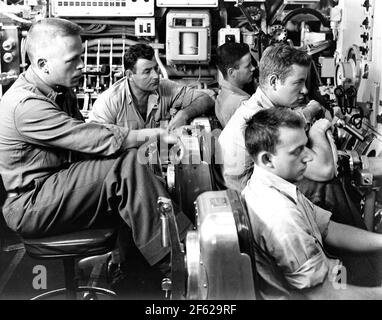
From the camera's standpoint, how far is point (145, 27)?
4.84m

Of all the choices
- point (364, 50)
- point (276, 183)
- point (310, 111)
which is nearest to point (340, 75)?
point (364, 50)

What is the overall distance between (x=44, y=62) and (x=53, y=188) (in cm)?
57

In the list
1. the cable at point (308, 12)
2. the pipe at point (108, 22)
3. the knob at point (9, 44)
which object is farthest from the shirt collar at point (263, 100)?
the pipe at point (108, 22)

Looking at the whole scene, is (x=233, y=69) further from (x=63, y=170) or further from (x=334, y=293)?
(x=334, y=293)

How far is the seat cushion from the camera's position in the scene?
7.41 ft

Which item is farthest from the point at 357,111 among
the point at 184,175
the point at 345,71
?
the point at 184,175

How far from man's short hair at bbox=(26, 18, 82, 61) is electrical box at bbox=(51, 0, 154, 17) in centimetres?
240

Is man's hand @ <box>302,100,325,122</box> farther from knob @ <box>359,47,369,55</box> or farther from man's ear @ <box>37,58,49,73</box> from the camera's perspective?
man's ear @ <box>37,58,49,73</box>

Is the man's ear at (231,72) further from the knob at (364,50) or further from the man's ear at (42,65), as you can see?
the man's ear at (42,65)

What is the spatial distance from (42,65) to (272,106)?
1080 mm

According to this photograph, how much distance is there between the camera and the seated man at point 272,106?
99.9 inches

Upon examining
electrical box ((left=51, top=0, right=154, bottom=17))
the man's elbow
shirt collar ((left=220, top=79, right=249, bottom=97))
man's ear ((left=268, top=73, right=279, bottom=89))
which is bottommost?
the man's elbow

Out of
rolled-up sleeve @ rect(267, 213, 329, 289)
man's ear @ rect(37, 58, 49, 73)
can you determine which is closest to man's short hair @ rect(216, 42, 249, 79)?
man's ear @ rect(37, 58, 49, 73)

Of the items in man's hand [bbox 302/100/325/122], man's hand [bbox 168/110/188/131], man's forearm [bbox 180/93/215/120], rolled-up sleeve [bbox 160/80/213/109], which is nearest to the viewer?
man's hand [bbox 302/100/325/122]
